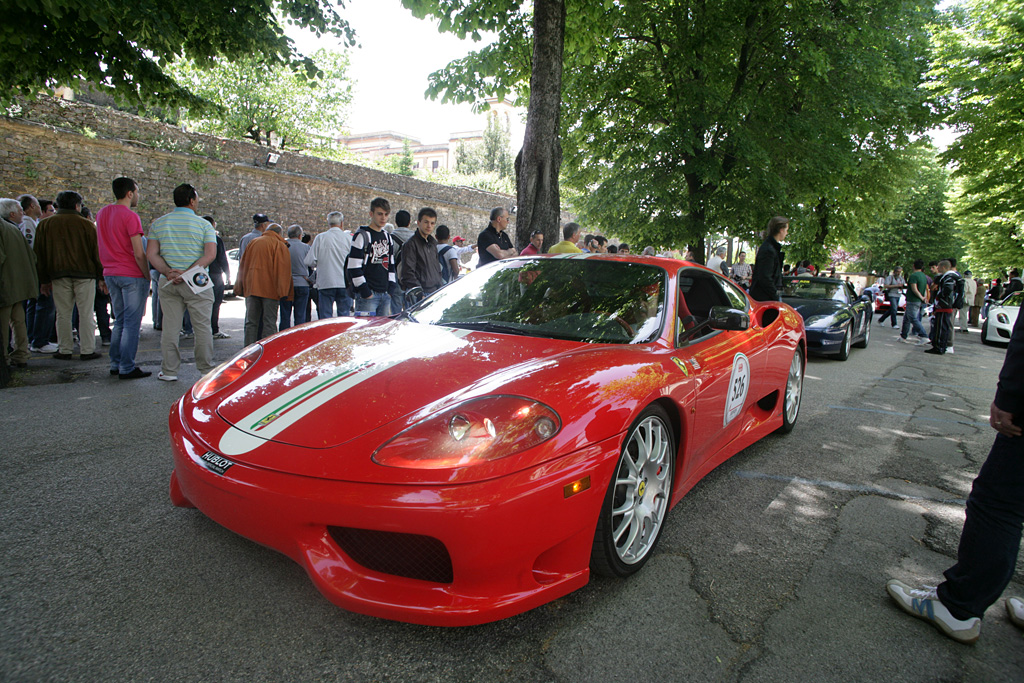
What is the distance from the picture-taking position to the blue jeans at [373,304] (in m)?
6.65

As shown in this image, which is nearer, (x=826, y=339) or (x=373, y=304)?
(x=373, y=304)

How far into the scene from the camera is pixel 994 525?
196cm

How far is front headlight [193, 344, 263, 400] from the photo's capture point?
247 centimetres

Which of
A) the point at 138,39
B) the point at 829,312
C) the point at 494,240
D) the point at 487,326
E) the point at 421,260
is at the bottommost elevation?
the point at 829,312

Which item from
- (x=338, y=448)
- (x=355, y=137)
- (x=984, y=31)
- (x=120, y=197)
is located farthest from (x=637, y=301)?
(x=355, y=137)

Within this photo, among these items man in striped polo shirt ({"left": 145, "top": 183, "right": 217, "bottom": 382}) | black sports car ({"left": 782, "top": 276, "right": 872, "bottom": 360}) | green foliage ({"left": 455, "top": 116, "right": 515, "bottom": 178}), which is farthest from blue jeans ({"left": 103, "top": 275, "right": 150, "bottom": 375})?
green foliage ({"left": 455, "top": 116, "right": 515, "bottom": 178})

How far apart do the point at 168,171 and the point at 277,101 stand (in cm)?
1547

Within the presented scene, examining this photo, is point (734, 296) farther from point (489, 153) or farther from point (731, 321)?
point (489, 153)

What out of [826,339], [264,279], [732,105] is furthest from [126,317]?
[732,105]

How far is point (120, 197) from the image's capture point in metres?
5.30

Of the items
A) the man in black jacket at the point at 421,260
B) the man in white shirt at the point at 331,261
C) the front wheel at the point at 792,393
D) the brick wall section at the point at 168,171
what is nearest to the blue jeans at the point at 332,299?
the man in white shirt at the point at 331,261

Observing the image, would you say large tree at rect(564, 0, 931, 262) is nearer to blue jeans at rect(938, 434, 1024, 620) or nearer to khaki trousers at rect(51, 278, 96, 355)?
khaki trousers at rect(51, 278, 96, 355)

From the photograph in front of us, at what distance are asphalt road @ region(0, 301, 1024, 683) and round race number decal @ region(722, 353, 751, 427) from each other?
45 cm

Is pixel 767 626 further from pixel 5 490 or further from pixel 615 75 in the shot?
pixel 615 75
